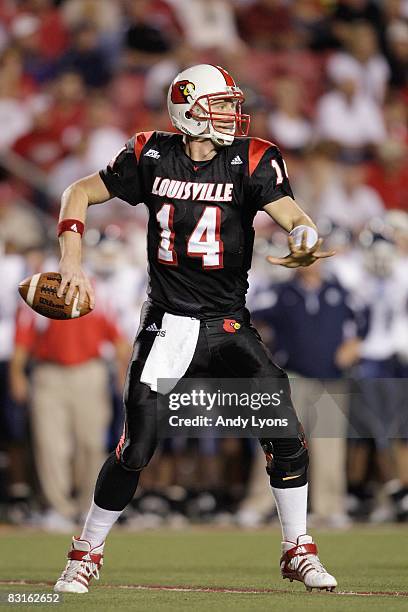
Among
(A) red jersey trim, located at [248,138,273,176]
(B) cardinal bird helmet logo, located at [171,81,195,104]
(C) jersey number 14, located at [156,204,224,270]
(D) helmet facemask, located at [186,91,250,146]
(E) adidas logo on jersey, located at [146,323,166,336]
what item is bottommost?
(E) adidas logo on jersey, located at [146,323,166,336]

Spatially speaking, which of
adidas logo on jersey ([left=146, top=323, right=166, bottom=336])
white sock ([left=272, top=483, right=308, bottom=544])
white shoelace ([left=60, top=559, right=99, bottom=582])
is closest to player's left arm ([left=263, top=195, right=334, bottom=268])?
adidas logo on jersey ([left=146, top=323, right=166, bottom=336])

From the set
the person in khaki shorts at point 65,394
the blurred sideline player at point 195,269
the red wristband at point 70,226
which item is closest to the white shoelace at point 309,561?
the blurred sideline player at point 195,269

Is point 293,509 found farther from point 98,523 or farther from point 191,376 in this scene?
point 98,523

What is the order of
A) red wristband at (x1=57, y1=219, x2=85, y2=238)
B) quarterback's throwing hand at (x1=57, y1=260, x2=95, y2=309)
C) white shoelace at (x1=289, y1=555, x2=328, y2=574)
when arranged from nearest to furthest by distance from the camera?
1. quarterback's throwing hand at (x1=57, y1=260, x2=95, y2=309)
2. white shoelace at (x1=289, y1=555, x2=328, y2=574)
3. red wristband at (x1=57, y1=219, x2=85, y2=238)

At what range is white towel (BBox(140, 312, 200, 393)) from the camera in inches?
226

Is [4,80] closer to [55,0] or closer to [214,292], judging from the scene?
[55,0]

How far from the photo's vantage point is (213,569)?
7105 millimetres

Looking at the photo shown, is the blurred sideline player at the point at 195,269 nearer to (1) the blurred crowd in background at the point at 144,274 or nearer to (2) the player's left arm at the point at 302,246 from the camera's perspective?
(2) the player's left arm at the point at 302,246

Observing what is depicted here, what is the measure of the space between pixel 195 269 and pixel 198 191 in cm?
34

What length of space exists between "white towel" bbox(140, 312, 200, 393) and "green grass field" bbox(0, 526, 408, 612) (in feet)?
3.07

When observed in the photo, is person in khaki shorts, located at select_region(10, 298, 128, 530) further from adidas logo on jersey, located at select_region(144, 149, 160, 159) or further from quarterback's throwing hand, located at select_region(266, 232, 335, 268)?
quarterback's throwing hand, located at select_region(266, 232, 335, 268)

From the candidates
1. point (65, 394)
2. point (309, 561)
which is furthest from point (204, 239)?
point (65, 394)

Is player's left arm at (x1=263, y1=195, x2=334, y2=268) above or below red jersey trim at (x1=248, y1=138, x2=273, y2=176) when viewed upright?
below

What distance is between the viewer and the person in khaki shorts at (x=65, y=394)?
10.2 m
